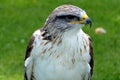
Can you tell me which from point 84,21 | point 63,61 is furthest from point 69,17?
point 63,61

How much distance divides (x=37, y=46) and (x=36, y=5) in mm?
6722

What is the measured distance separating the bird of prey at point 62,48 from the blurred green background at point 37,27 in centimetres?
286

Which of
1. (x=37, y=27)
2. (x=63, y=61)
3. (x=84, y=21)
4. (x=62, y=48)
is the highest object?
(x=84, y=21)

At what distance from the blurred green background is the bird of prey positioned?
2857 millimetres

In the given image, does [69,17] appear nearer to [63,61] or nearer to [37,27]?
[63,61]

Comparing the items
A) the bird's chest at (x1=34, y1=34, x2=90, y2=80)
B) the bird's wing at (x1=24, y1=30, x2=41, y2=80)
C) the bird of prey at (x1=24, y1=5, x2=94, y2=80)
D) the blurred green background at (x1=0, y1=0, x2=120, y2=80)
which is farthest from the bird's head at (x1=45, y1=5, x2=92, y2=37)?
the blurred green background at (x1=0, y1=0, x2=120, y2=80)

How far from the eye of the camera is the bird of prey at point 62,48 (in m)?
6.45

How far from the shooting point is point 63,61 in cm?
673

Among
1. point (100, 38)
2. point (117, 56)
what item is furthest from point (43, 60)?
point (100, 38)

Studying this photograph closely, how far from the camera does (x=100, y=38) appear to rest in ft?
37.8

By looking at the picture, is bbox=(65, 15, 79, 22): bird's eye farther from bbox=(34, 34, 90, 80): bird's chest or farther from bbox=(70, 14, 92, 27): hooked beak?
bbox=(34, 34, 90, 80): bird's chest

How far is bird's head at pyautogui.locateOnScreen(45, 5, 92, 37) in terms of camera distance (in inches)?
251

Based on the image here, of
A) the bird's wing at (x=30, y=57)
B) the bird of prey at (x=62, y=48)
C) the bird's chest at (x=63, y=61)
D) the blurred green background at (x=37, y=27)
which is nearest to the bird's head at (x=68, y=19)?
the bird of prey at (x=62, y=48)

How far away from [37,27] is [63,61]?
542 cm
